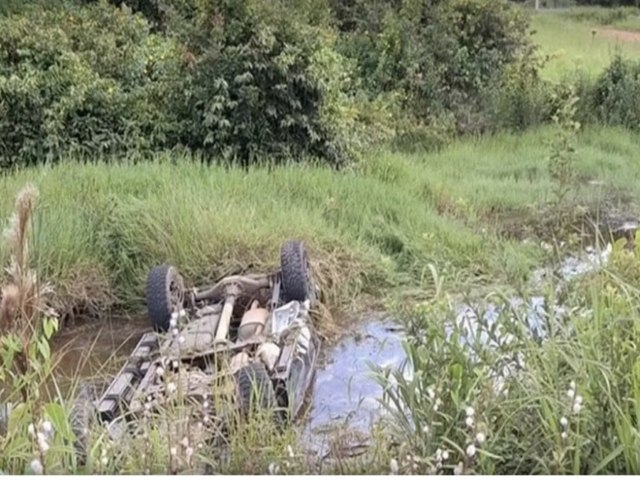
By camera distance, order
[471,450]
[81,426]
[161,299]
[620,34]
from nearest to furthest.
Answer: [471,450] < [81,426] < [161,299] < [620,34]

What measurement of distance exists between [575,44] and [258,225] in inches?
419

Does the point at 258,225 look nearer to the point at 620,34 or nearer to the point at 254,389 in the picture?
the point at 254,389

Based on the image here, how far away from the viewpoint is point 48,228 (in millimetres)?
5262

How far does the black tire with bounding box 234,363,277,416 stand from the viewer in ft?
10.0

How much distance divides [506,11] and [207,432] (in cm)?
805

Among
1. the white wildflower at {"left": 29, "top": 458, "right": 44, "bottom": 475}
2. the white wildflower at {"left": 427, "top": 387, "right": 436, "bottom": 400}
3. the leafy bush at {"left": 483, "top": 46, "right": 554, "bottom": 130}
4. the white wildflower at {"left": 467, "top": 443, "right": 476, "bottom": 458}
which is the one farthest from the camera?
the leafy bush at {"left": 483, "top": 46, "right": 554, "bottom": 130}

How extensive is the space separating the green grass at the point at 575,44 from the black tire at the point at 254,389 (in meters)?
6.96

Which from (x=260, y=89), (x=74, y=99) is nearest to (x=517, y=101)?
(x=260, y=89)

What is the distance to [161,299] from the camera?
4.57 meters

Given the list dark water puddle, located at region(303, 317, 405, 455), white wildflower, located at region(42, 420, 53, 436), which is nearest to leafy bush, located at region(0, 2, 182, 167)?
dark water puddle, located at region(303, 317, 405, 455)

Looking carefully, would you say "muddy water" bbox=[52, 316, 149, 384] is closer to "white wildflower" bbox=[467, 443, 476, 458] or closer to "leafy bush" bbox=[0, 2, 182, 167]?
"leafy bush" bbox=[0, 2, 182, 167]

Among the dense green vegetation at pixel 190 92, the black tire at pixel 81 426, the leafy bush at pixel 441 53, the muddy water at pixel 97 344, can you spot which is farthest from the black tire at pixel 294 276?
the leafy bush at pixel 441 53

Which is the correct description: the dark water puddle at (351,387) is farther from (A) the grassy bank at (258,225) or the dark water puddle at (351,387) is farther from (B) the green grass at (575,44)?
(B) the green grass at (575,44)

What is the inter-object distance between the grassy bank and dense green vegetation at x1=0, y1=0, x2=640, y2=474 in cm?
2
